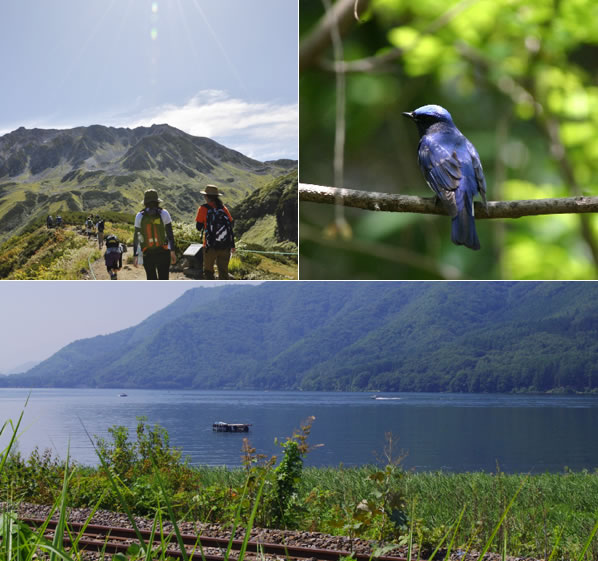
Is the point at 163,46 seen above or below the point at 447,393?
above

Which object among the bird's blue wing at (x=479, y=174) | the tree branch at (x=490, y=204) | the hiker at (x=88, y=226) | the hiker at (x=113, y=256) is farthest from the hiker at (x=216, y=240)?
the tree branch at (x=490, y=204)

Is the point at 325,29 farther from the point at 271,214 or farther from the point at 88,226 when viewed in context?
the point at 88,226

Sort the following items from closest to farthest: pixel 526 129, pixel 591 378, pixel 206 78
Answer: pixel 526 129, pixel 206 78, pixel 591 378

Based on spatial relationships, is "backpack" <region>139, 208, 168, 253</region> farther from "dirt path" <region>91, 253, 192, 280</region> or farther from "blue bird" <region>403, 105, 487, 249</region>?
"blue bird" <region>403, 105, 487, 249</region>

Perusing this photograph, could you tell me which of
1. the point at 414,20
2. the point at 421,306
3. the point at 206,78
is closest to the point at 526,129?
the point at 414,20

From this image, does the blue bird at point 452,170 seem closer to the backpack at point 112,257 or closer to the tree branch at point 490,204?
the tree branch at point 490,204

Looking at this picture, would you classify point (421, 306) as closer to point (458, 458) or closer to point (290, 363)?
point (290, 363)

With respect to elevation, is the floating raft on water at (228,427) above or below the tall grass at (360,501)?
below
